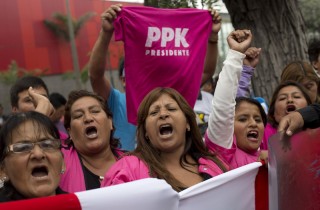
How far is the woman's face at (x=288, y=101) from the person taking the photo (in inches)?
157

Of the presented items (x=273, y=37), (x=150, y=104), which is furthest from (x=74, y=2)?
(x=150, y=104)

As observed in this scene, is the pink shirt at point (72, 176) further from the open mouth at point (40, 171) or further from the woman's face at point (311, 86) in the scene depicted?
the woman's face at point (311, 86)

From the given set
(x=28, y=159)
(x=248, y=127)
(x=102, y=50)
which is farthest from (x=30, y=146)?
(x=248, y=127)

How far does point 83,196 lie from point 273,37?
13.5 feet

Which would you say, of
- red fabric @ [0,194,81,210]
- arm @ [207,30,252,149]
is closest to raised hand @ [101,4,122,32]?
arm @ [207,30,252,149]

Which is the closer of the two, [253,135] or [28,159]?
[28,159]

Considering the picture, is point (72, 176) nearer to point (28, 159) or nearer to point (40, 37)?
point (28, 159)

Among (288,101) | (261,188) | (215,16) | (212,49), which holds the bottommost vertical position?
(261,188)

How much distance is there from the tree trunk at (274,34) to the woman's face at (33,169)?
3.75 meters

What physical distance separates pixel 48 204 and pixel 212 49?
247cm

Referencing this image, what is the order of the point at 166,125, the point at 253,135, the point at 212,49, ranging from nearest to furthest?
the point at 166,125
the point at 253,135
the point at 212,49

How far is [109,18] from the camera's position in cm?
389

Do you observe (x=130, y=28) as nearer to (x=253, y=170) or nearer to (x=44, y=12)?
(x=253, y=170)

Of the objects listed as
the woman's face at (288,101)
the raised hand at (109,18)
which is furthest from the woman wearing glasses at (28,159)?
the woman's face at (288,101)
